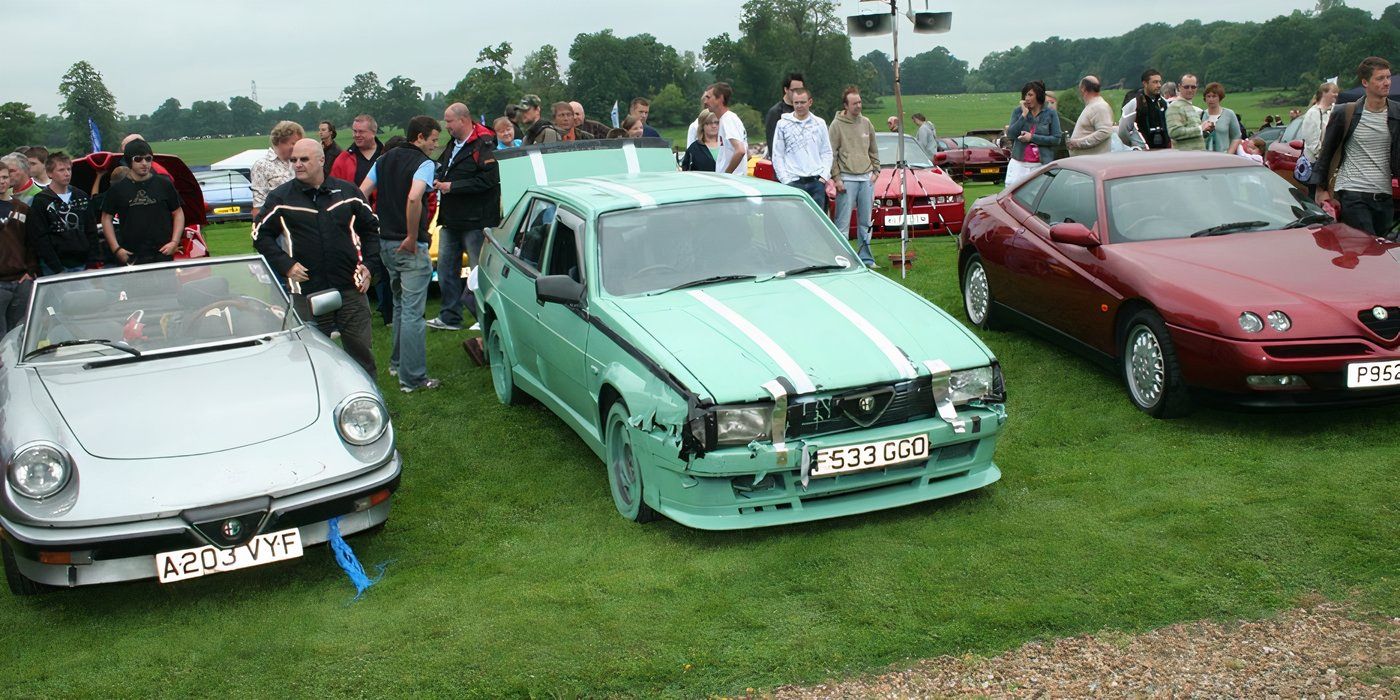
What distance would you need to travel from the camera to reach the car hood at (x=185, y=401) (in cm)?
492

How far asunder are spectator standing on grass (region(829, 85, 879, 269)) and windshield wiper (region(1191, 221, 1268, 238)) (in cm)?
434

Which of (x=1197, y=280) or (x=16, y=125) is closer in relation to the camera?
(x=1197, y=280)

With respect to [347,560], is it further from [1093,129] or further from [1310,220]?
[1093,129]

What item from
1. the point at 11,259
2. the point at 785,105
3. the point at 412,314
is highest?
the point at 785,105

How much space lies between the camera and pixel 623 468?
5.58 metres

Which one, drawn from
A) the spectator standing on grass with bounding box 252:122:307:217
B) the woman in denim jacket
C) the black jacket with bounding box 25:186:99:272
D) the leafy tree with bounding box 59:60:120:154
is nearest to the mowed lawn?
the black jacket with bounding box 25:186:99:272

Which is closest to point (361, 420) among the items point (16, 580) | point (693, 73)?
point (16, 580)

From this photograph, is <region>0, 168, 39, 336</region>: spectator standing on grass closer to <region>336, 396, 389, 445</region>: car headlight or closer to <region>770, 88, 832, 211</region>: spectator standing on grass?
<region>336, 396, 389, 445</region>: car headlight

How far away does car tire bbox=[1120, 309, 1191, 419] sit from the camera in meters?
6.33

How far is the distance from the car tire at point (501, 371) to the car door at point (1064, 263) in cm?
360

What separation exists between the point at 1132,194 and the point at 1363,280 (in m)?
1.56

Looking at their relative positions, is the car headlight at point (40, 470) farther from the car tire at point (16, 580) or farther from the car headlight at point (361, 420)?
the car headlight at point (361, 420)

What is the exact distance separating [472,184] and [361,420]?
148 inches

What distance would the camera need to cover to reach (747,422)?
16.0 feet
